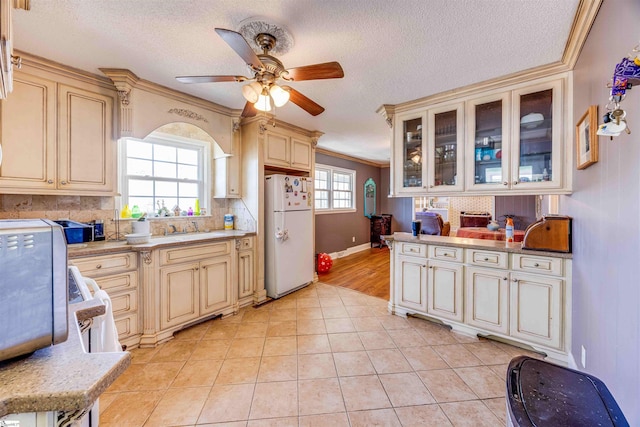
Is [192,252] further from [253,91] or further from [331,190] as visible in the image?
[331,190]

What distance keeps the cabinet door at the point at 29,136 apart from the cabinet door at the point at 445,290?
3490mm

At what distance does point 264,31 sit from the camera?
173 centimetres

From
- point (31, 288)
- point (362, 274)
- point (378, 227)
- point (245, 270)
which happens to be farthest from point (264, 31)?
point (378, 227)

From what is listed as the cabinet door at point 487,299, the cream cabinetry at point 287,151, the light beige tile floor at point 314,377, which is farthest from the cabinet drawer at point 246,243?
the cabinet door at point 487,299

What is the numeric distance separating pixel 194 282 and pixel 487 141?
10.6ft

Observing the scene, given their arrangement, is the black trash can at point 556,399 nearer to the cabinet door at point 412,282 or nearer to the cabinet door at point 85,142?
the cabinet door at point 412,282

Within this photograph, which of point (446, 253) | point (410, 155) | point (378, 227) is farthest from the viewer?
point (378, 227)

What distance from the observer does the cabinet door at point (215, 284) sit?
2746 mm

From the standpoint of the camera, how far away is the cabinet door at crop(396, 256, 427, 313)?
109 inches

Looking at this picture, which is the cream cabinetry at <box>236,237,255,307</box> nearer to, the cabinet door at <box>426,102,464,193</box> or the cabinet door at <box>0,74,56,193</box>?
the cabinet door at <box>0,74,56,193</box>

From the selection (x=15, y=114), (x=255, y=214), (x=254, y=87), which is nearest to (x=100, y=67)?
(x=15, y=114)

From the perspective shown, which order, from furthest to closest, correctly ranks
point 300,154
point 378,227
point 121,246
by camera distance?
point 378,227 < point 300,154 < point 121,246

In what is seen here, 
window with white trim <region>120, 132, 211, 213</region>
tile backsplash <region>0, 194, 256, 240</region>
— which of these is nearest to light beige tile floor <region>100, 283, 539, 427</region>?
tile backsplash <region>0, 194, 256, 240</region>

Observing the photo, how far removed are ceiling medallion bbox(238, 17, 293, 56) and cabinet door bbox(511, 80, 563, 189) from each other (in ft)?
6.78
